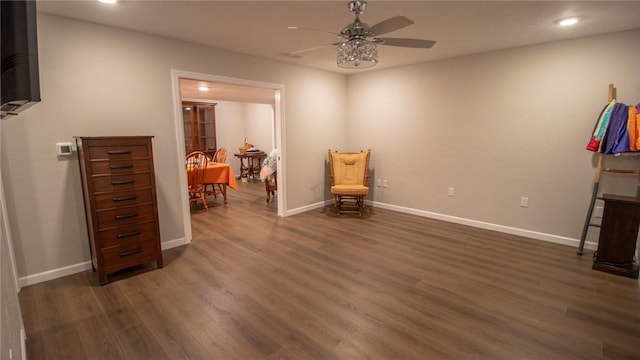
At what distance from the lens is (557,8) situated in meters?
2.42

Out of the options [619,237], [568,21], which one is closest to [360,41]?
[568,21]

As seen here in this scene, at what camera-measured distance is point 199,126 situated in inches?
312

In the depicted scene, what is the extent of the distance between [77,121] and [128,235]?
1117 mm

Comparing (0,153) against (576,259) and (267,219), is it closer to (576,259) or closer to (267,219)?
(267,219)

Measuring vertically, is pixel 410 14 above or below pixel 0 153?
above

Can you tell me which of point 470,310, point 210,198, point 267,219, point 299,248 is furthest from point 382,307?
point 210,198

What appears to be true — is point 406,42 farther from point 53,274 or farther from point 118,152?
point 53,274

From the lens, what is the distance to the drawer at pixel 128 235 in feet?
8.73

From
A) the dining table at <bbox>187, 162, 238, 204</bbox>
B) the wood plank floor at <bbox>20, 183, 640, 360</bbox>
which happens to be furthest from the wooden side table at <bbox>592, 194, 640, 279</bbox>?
the dining table at <bbox>187, 162, 238, 204</bbox>

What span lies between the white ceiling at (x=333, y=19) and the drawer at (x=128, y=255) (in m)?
1.98

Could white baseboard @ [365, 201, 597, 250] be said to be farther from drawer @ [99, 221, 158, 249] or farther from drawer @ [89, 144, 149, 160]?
drawer @ [89, 144, 149, 160]

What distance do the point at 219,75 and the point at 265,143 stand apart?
4.83 metres

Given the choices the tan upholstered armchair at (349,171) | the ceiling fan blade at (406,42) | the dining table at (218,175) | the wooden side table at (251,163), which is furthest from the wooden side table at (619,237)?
the wooden side table at (251,163)

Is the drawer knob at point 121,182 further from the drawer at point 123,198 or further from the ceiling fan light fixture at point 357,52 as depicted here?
the ceiling fan light fixture at point 357,52
